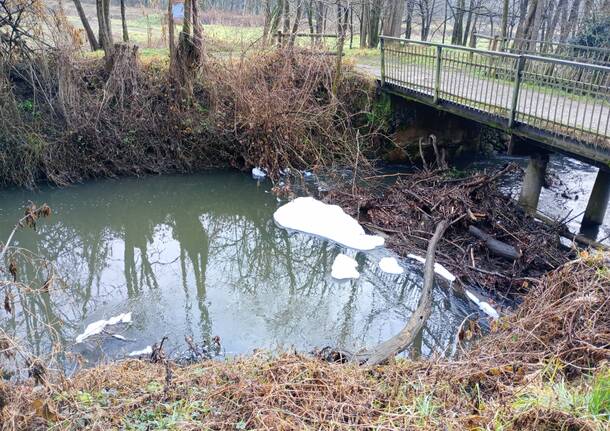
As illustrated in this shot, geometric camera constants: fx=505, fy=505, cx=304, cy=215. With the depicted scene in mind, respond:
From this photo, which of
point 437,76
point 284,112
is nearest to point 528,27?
point 437,76

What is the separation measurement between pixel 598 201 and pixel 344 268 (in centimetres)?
515

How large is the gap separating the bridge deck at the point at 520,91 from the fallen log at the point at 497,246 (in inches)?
67.6

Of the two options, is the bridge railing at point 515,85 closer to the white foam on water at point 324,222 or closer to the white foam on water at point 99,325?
the white foam on water at point 324,222

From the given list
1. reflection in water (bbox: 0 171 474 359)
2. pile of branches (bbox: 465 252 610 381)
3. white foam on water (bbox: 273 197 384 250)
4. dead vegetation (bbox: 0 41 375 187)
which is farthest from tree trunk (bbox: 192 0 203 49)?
pile of branches (bbox: 465 252 610 381)

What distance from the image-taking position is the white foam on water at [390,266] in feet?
25.0

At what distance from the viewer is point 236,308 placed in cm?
686

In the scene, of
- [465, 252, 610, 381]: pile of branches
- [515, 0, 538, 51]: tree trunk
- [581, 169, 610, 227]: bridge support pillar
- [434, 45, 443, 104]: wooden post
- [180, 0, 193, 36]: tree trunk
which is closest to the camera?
[465, 252, 610, 381]: pile of branches

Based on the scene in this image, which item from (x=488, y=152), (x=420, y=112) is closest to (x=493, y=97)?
(x=420, y=112)

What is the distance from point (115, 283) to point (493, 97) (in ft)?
24.7

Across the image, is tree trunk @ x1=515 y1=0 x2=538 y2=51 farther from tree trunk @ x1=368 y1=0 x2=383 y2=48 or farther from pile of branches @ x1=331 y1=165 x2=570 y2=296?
tree trunk @ x1=368 y1=0 x2=383 y2=48

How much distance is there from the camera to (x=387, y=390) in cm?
Result: 389

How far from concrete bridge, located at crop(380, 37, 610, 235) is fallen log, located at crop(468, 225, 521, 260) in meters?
1.71

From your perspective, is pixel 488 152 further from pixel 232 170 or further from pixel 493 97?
pixel 232 170

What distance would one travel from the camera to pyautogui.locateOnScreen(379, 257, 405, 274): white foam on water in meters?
7.63
